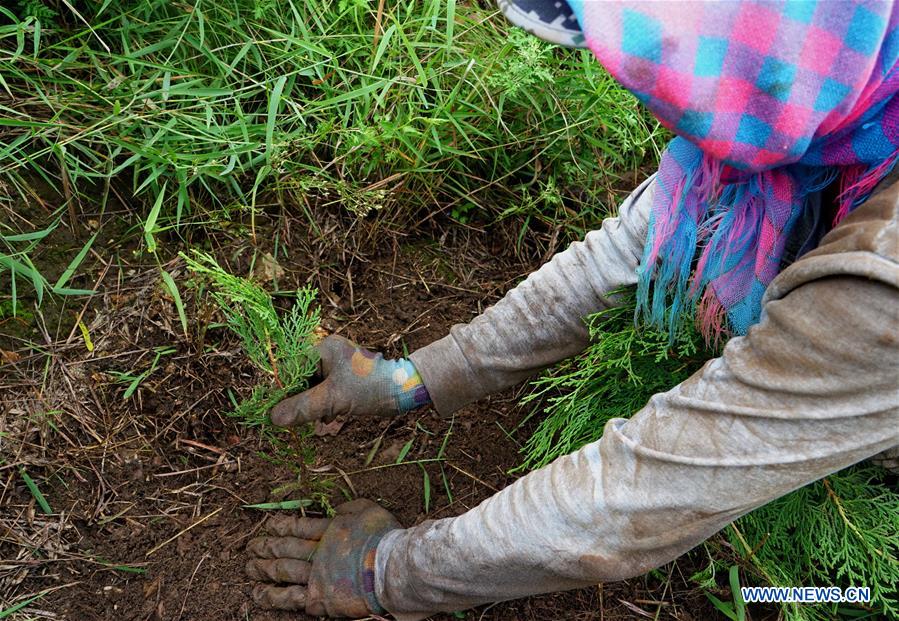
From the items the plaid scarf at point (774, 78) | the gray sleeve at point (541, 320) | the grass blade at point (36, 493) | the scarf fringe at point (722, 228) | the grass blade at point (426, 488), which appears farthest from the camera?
the grass blade at point (426, 488)

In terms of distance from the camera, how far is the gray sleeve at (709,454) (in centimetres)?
108

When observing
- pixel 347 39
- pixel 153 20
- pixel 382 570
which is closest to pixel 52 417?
pixel 382 570

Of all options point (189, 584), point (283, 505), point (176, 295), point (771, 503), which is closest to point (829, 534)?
point (771, 503)

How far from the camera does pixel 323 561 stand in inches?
75.2

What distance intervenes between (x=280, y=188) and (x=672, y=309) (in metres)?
1.26

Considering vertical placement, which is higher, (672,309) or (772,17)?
(772,17)

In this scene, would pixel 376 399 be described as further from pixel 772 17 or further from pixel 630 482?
pixel 772 17

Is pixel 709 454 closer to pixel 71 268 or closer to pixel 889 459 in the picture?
pixel 889 459

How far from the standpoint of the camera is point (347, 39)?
227cm

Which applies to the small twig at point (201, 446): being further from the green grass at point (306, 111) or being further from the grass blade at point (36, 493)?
the green grass at point (306, 111)

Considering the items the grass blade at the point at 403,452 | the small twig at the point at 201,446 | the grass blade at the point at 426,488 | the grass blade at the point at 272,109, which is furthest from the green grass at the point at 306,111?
the grass blade at the point at 426,488

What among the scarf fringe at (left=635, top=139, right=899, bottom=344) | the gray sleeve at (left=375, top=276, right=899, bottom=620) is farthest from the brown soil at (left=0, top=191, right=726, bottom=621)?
the scarf fringe at (left=635, top=139, right=899, bottom=344)

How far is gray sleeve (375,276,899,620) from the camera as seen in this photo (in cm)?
108

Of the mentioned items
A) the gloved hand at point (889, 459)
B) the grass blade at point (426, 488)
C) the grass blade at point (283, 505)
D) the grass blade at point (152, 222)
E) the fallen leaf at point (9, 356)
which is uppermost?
the grass blade at point (152, 222)
